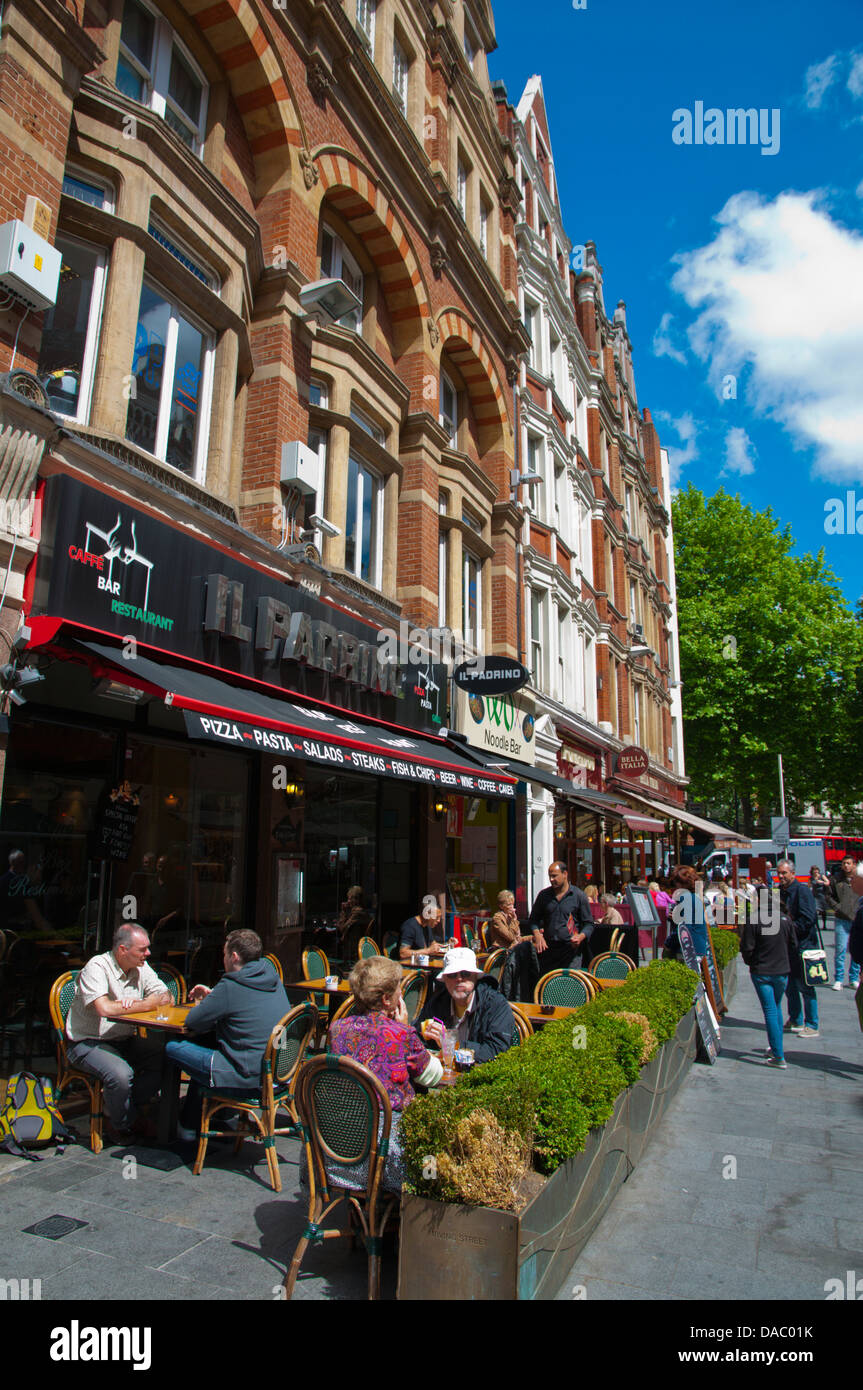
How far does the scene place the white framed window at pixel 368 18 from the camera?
12.6m

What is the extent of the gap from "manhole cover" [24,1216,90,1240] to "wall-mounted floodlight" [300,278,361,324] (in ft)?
29.2

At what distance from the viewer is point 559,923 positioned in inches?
358

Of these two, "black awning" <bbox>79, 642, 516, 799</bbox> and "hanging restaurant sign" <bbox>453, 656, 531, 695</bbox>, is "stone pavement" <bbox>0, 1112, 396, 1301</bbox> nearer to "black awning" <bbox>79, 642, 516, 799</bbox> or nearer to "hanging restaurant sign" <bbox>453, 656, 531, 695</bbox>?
"black awning" <bbox>79, 642, 516, 799</bbox>

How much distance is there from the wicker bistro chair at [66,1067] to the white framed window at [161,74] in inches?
304

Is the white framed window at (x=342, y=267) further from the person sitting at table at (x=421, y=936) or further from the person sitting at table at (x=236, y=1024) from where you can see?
the person sitting at table at (x=236, y=1024)

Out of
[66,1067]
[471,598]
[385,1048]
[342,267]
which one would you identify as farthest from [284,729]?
[471,598]

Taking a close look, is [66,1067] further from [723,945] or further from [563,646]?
[563,646]

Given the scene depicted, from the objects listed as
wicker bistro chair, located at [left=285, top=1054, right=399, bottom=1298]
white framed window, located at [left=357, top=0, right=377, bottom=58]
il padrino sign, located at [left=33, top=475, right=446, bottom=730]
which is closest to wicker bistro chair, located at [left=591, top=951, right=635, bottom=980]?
il padrino sign, located at [left=33, top=475, right=446, bottom=730]

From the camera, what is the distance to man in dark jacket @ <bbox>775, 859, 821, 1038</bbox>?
9055 mm

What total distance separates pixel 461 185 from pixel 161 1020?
55.1 ft

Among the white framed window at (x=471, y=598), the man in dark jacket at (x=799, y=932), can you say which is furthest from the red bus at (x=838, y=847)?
the man in dark jacket at (x=799, y=932)

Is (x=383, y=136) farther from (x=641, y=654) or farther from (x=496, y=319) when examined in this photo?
(x=641, y=654)

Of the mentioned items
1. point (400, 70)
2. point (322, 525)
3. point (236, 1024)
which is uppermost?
point (400, 70)
